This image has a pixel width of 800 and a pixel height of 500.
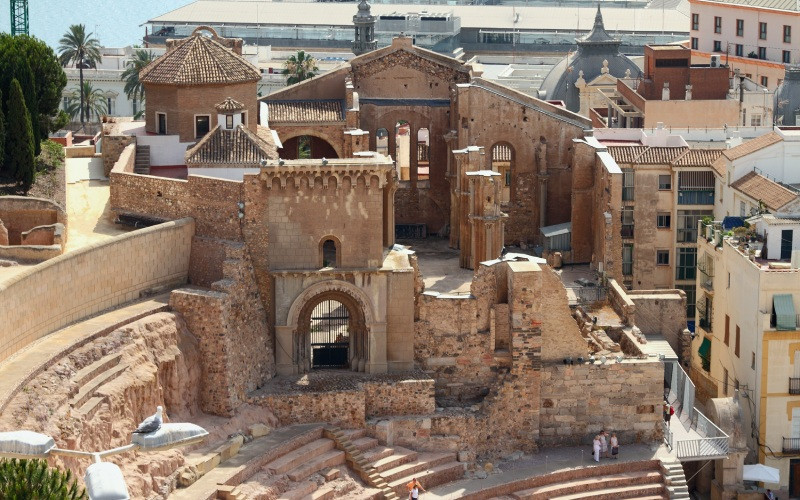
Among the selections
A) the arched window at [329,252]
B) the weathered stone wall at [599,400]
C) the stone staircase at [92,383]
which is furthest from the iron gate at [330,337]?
the stone staircase at [92,383]

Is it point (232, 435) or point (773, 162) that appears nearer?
point (232, 435)

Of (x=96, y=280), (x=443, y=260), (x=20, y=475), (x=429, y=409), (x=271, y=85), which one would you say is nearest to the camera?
(x=20, y=475)

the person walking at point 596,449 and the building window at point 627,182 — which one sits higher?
the building window at point 627,182

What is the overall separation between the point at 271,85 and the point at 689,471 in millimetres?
55834

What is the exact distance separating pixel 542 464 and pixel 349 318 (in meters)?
8.23

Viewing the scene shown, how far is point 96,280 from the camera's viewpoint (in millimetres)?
60844

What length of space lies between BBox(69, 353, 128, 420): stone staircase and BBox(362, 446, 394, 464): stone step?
30.3 feet

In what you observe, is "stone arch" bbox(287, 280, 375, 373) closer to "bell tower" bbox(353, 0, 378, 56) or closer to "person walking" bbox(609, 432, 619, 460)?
"person walking" bbox(609, 432, 619, 460)

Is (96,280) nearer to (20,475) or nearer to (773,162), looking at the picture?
(20,475)

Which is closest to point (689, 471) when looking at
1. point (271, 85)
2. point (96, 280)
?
point (96, 280)

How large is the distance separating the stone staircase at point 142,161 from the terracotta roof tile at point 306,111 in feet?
22.4

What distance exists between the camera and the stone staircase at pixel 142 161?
7256 cm

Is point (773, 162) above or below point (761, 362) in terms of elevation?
above

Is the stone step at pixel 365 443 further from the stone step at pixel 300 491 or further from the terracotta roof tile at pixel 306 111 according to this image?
the terracotta roof tile at pixel 306 111
